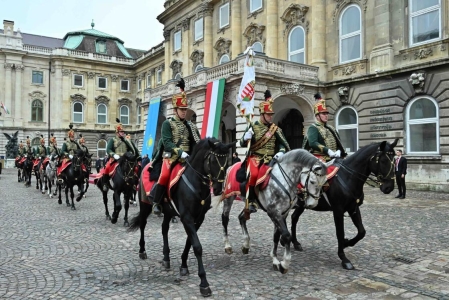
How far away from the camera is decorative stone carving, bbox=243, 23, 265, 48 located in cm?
2702

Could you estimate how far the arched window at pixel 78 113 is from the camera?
Result: 52.8m

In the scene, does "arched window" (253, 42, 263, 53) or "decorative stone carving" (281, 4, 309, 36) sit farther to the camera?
"arched window" (253, 42, 263, 53)

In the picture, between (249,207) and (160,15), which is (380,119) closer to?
(249,207)

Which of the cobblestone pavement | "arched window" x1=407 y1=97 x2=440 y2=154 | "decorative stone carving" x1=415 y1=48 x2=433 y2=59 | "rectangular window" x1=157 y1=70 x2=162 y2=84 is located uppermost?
"rectangular window" x1=157 y1=70 x2=162 y2=84

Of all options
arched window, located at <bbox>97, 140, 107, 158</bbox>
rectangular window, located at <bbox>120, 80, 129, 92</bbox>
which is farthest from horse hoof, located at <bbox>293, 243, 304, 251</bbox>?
rectangular window, located at <bbox>120, 80, 129, 92</bbox>

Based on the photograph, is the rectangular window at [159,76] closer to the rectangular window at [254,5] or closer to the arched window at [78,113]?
the arched window at [78,113]

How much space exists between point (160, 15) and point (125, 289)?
37.3m

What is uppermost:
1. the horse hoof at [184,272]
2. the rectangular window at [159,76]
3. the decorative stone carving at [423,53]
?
the rectangular window at [159,76]

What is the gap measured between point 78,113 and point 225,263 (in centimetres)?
5199

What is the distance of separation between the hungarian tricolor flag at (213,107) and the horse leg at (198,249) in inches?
626

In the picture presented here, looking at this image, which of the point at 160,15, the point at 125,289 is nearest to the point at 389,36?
the point at 125,289

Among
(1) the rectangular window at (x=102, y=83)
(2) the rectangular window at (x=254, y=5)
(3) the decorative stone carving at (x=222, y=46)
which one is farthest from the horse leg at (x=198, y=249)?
(1) the rectangular window at (x=102, y=83)

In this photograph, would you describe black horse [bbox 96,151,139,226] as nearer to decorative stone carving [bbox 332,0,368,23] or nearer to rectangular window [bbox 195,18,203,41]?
decorative stone carving [bbox 332,0,368,23]

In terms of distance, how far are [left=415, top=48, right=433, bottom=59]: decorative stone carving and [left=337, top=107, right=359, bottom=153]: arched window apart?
4.39 m
